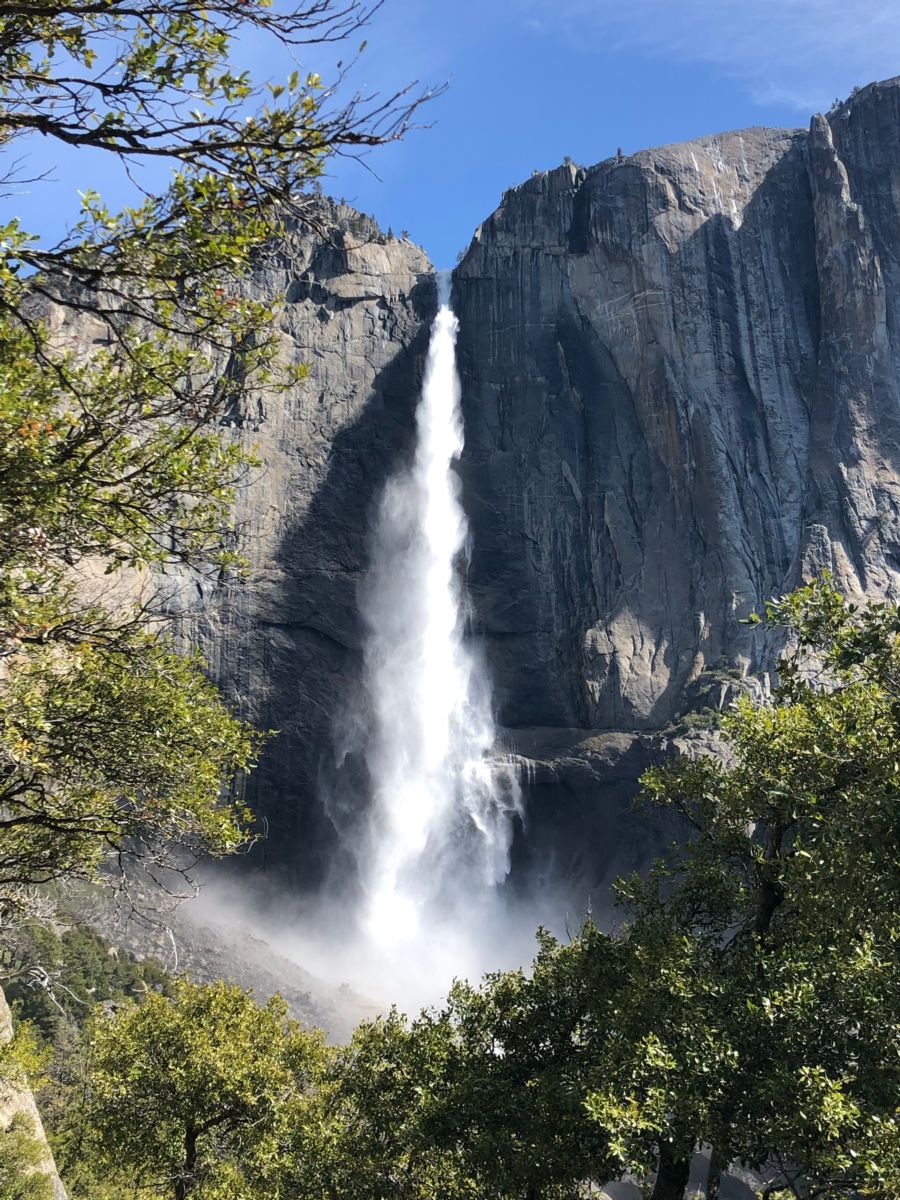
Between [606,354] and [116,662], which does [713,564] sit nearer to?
[606,354]

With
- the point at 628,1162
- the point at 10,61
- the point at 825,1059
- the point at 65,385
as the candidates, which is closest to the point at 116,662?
the point at 65,385

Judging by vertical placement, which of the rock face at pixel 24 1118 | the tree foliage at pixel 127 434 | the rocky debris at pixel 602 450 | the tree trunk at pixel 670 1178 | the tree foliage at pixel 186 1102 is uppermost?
the rocky debris at pixel 602 450

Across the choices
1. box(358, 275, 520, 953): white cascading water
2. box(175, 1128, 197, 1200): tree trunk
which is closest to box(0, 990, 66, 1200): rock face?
box(175, 1128, 197, 1200): tree trunk

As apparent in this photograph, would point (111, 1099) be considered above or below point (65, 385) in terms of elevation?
below

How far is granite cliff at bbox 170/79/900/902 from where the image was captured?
48.6 meters

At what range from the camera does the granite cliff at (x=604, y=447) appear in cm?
4856

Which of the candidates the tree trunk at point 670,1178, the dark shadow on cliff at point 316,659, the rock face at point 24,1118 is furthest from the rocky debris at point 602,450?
the tree trunk at point 670,1178

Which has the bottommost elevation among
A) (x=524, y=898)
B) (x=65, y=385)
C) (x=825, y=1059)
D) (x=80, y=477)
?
(x=524, y=898)

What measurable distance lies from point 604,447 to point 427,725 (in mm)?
20125

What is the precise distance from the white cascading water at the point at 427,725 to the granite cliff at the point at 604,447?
134 centimetres

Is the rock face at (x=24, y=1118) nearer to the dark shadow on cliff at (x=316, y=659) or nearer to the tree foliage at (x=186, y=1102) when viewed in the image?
the tree foliage at (x=186, y=1102)

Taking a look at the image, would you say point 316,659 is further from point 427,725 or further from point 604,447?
point 604,447

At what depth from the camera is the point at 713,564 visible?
50281 mm

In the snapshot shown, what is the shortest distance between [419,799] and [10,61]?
154ft
